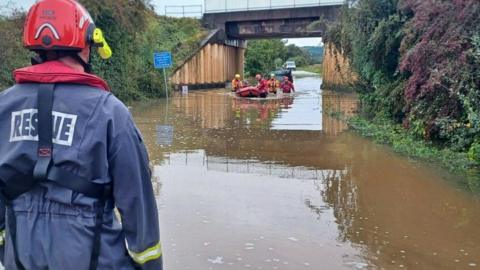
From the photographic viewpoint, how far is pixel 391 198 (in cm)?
685

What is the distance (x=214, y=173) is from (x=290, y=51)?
309ft

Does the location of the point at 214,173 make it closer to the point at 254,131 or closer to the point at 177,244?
the point at 177,244

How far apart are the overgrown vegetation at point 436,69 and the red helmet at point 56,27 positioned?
7.40m

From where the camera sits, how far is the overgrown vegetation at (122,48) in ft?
58.8

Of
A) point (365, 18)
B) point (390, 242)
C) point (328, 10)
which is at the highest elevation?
point (328, 10)

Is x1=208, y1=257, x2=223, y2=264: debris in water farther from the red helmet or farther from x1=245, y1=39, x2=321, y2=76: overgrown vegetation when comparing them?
x1=245, y1=39, x2=321, y2=76: overgrown vegetation

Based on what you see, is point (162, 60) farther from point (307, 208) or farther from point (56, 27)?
point (56, 27)

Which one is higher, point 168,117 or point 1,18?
point 1,18

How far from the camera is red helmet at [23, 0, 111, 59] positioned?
212cm

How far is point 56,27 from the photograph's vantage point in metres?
2.12

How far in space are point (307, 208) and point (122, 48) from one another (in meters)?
20.9

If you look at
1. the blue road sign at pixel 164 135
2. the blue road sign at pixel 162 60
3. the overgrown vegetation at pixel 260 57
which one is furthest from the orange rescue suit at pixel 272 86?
the overgrown vegetation at pixel 260 57

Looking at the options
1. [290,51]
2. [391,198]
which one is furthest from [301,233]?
[290,51]

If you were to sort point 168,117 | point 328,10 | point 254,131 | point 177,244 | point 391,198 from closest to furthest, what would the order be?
point 177,244 → point 391,198 → point 254,131 → point 168,117 → point 328,10
